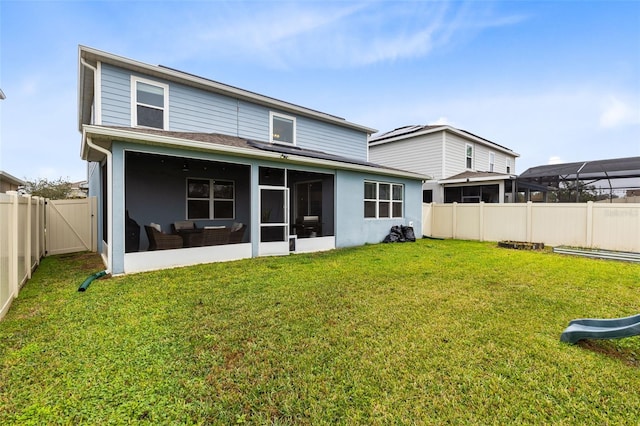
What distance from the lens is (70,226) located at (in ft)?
30.9

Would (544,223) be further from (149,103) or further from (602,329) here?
(149,103)

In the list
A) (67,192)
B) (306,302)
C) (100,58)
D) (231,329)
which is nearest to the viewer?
(231,329)

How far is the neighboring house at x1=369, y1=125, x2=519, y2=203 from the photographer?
1535cm

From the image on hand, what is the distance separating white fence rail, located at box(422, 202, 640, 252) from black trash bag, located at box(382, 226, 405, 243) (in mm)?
2627

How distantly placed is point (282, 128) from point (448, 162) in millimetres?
10052

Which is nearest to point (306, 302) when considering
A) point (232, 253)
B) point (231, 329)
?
point (231, 329)

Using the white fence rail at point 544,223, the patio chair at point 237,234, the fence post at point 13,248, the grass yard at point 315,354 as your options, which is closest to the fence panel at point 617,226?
the white fence rail at point 544,223

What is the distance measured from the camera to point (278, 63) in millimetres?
14023

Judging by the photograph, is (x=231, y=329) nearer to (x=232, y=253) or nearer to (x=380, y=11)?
(x=232, y=253)

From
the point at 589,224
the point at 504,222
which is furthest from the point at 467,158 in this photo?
the point at 589,224

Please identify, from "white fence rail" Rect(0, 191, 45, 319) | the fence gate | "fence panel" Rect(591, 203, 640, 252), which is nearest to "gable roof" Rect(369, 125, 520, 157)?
"fence panel" Rect(591, 203, 640, 252)

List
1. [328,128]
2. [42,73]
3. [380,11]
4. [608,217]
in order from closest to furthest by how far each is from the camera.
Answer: [608,217]
[380,11]
[42,73]
[328,128]

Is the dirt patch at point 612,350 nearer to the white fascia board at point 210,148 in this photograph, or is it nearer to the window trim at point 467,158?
the white fascia board at point 210,148

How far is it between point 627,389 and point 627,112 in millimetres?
17914
